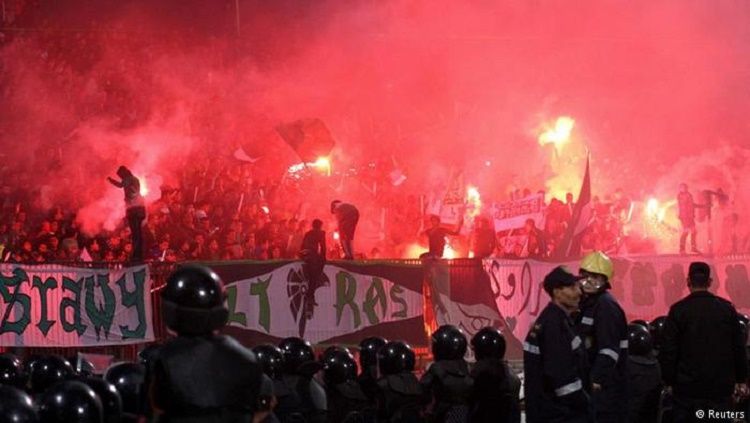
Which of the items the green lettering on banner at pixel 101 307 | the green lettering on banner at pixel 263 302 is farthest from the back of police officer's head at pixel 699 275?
the green lettering on banner at pixel 101 307

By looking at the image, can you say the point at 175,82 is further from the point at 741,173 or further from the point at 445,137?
the point at 741,173

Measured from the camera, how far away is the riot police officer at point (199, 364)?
527 cm

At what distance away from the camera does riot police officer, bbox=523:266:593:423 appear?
297 inches

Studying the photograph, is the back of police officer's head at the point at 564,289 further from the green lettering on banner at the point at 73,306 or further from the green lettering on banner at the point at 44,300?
the green lettering on banner at the point at 44,300

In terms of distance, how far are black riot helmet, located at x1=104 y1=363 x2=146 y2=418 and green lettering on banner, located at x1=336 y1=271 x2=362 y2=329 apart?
25.8 feet

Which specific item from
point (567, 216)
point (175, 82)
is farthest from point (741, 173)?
point (175, 82)

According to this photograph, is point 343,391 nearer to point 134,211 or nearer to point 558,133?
point 134,211

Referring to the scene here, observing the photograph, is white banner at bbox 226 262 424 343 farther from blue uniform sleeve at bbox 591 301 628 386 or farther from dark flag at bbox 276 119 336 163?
dark flag at bbox 276 119 336 163

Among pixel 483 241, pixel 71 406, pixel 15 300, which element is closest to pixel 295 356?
pixel 71 406

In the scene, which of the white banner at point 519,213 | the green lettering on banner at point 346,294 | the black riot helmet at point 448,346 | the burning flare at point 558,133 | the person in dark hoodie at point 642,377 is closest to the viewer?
the black riot helmet at point 448,346

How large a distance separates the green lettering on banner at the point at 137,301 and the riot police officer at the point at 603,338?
684 centimetres

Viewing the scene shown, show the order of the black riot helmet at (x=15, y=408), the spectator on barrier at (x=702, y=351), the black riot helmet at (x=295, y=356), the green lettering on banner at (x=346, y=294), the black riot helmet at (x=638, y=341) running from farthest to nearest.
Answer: the green lettering on banner at (x=346, y=294)
the black riot helmet at (x=638, y=341)
the black riot helmet at (x=295, y=356)
the spectator on barrier at (x=702, y=351)
the black riot helmet at (x=15, y=408)

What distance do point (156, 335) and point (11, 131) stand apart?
10.6 meters

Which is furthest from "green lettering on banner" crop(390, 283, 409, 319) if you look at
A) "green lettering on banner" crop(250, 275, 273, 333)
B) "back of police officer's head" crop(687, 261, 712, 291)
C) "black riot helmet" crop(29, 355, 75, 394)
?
"black riot helmet" crop(29, 355, 75, 394)
